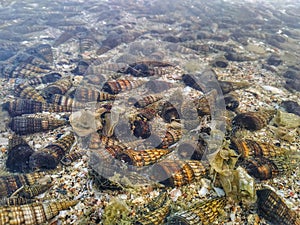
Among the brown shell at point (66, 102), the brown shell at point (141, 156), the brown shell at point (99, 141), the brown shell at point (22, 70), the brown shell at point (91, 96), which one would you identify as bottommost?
the brown shell at point (22, 70)

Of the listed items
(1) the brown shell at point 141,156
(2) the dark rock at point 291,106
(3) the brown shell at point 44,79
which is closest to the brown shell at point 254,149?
(1) the brown shell at point 141,156

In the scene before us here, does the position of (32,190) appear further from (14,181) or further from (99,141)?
(99,141)

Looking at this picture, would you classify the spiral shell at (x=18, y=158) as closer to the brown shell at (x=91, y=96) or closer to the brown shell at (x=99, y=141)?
the brown shell at (x=99, y=141)

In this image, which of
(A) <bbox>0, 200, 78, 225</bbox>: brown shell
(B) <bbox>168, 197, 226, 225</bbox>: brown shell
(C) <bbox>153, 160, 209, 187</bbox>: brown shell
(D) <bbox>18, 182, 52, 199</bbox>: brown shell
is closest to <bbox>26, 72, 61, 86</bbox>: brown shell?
(D) <bbox>18, 182, 52, 199</bbox>: brown shell

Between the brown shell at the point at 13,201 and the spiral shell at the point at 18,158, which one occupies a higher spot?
the brown shell at the point at 13,201

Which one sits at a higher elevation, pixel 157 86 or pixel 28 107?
pixel 157 86

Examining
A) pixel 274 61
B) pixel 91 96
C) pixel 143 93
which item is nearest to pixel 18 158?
pixel 91 96

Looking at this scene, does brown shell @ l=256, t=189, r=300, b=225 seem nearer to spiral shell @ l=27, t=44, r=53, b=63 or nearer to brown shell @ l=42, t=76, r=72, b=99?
brown shell @ l=42, t=76, r=72, b=99
